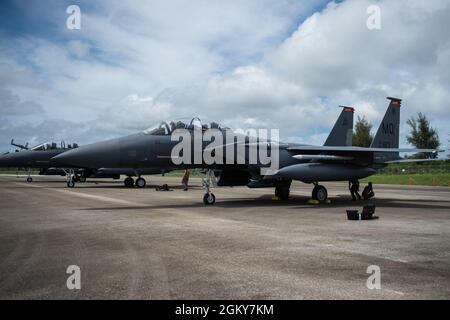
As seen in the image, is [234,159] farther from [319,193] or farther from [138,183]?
[138,183]

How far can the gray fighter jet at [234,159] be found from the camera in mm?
11797

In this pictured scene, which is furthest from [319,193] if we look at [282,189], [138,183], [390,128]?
[138,183]

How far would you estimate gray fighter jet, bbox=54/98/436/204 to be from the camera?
1180 centimetres

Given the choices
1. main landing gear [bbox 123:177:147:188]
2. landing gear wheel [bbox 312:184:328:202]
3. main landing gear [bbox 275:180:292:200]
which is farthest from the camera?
main landing gear [bbox 123:177:147:188]

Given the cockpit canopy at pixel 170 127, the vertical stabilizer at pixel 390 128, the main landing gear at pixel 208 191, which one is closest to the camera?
the cockpit canopy at pixel 170 127

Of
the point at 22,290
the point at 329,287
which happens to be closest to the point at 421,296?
the point at 329,287

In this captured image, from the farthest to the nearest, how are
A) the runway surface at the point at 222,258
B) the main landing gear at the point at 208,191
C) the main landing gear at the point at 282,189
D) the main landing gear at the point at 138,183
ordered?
the main landing gear at the point at 138,183 < the main landing gear at the point at 282,189 < the main landing gear at the point at 208,191 < the runway surface at the point at 222,258

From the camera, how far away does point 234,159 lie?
13.4 metres

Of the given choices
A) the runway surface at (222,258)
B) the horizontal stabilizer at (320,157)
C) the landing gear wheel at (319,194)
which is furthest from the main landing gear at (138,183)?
the runway surface at (222,258)

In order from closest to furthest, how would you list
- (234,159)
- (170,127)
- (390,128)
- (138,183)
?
(170,127) < (234,159) < (390,128) < (138,183)

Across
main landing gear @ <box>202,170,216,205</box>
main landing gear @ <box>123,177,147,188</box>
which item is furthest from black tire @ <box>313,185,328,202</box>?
main landing gear @ <box>123,177,147,188</box>

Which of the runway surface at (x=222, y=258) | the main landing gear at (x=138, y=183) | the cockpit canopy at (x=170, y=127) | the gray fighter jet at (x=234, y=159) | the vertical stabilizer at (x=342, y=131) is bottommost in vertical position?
the runway surface at (x=222, y=258)

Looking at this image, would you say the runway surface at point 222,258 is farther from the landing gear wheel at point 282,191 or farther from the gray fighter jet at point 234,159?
the landing gear wheel at point 282,191

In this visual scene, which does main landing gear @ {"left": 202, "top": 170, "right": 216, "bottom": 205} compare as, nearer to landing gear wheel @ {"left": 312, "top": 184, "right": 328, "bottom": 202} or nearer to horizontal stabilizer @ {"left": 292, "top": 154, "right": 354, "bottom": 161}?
horizontal stabilizer @ {"left": 292, "top": 154, "right": 354, "bottom": 161}
